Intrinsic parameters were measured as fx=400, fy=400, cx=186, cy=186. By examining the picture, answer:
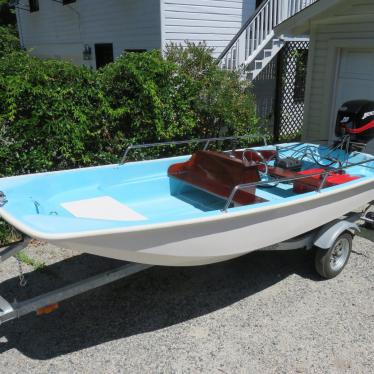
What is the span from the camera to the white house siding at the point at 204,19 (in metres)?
9.49

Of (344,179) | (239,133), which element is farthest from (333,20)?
(344,179)

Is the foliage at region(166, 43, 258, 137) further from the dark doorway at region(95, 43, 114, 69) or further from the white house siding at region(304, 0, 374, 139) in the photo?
the dark doorway at region(95, 43, 114, 69)

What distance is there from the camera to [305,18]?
680 cm

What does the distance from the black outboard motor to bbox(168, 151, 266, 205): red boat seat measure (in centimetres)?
189

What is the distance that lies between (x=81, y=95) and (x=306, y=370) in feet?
13.1

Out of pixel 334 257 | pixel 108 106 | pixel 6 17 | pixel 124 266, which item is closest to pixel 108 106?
pixel 108 106

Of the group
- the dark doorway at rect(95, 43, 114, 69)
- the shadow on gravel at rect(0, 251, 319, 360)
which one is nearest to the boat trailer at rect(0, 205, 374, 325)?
the shadow on gravel at rect(0, 251, 319, 360)

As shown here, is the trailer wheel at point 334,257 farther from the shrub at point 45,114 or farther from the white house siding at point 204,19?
the white house siding at point 204,19

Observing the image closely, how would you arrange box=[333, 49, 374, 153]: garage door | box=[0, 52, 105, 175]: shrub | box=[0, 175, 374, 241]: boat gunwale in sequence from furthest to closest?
box=[333, 49, 374, 153]: garage door, box=[0, 52, 105, 175]: shrub, box=[0, 175, 374, 241]: boat gunwale

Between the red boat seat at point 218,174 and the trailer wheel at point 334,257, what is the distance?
979mm

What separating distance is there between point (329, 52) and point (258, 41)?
3238 millimetres

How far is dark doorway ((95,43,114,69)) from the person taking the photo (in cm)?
1205

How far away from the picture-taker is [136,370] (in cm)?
298

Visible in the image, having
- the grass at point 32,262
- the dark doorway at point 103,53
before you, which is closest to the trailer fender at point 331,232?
the grass at point 32,262
